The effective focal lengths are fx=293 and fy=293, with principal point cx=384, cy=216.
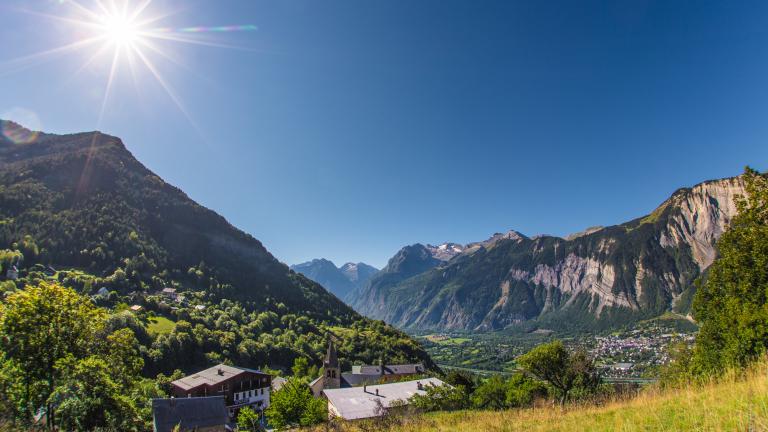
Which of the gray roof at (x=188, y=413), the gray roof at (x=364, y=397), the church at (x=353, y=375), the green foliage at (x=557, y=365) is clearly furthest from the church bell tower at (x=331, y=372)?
the green foliage at (x=557, y=365)

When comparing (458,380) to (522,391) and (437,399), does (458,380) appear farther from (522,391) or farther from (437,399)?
(437,399)

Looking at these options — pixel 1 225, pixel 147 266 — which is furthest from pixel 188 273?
pixel 1 225

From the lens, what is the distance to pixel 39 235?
120 m

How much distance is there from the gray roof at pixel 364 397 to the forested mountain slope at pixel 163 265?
2335 inches

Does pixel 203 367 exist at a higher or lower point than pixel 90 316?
lower

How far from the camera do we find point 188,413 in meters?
40.2

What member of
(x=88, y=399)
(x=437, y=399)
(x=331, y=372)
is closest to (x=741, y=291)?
(x=437, y=399)

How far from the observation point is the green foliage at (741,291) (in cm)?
1719

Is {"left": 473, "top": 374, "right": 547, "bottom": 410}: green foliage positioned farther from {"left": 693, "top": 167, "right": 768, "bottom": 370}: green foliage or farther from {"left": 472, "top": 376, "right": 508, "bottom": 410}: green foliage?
{"left": 693, "top": 167, "right": 768, "bottom": 370}: green foliage

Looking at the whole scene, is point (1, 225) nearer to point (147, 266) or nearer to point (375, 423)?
point (147, 266)

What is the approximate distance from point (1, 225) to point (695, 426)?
194314 mm

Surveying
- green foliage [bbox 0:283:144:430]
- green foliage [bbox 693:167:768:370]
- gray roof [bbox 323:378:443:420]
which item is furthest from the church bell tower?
green foliage [bbox 693:167:768:370]

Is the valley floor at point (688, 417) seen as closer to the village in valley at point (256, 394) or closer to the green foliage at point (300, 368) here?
the village in valley at point (256, 394)

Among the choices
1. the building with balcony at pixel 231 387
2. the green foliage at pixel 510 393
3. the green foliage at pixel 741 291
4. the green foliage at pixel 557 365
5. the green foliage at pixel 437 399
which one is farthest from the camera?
the building with balcony at pixel 231 387
